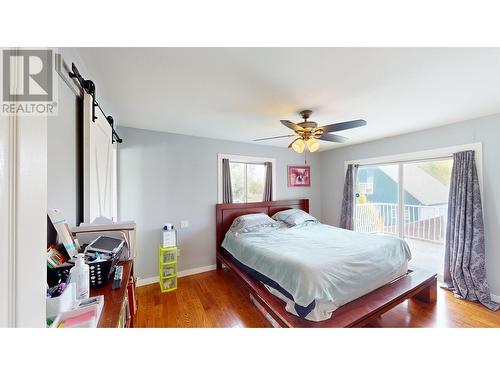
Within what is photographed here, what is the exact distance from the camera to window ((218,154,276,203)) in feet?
11.3

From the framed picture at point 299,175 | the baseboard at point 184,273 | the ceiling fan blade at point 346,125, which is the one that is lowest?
the baseboard at point 184,273

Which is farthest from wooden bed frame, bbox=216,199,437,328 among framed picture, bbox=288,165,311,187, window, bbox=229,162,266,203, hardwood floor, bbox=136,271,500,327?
framed picture, bbox=288,165,311,187

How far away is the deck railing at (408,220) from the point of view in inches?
117

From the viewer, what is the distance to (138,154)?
2.71 meters

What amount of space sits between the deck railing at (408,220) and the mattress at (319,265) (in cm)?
117

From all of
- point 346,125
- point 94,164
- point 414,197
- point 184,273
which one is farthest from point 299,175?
point 94,164

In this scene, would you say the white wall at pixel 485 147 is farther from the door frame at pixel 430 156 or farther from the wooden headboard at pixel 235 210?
the wooden headboard at pixel 235 210

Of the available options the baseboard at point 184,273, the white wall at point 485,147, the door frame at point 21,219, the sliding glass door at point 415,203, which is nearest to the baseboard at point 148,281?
the baseboard at point 184,273

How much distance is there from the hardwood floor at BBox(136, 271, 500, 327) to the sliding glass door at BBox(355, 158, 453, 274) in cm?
76

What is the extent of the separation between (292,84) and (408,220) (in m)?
3.14

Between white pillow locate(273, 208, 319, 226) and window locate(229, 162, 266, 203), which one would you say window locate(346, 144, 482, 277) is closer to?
white pillow locate(273, 208, 319, 226)

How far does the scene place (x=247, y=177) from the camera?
142 inches

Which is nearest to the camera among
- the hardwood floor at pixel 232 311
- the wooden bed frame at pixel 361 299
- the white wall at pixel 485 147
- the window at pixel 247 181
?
the wooden bed frame at pixel 361 299
